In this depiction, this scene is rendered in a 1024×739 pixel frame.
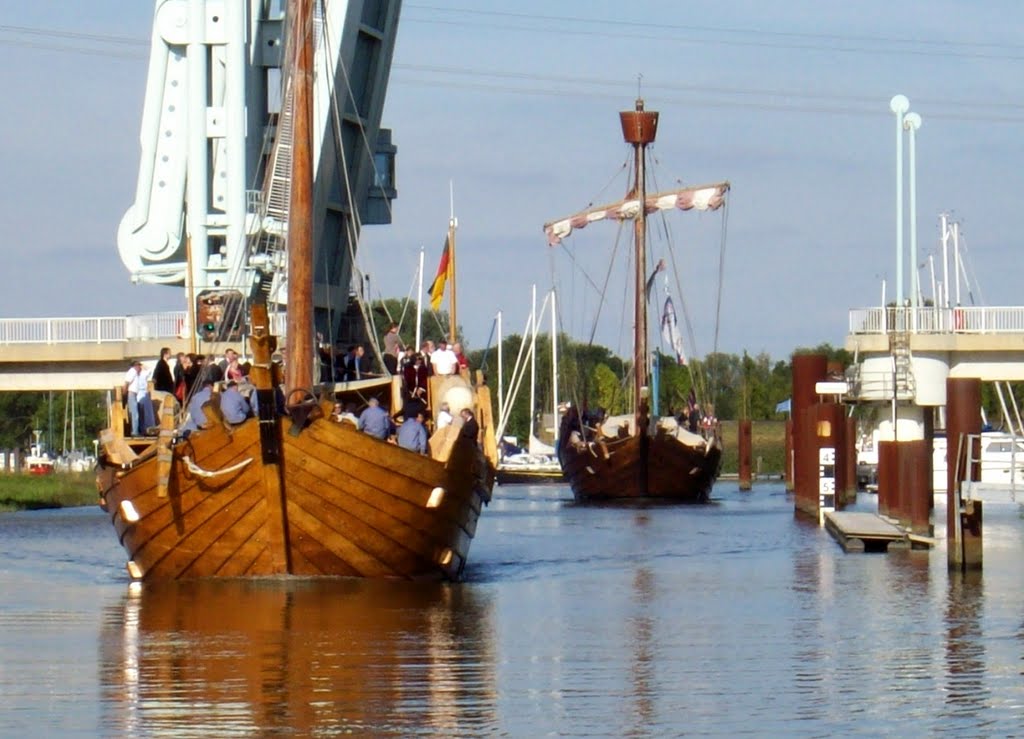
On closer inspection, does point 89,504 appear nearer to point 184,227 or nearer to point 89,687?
point 184,227

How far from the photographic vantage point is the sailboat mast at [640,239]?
55750 mm

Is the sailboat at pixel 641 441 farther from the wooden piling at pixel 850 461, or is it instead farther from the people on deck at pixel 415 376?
the people on deck at pixel 415 376

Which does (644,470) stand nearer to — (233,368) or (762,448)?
(233,368)

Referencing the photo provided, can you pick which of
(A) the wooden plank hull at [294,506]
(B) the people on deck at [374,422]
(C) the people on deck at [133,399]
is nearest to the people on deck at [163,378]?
(C) the people on deck at [133,399]

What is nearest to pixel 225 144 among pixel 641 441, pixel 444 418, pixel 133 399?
pixel 641 441

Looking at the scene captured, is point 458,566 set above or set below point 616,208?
below

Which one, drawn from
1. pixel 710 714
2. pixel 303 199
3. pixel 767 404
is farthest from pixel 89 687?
pixel 767 404

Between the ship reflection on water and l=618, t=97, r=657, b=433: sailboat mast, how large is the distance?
32888 mm

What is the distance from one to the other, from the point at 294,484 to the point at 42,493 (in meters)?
34.2

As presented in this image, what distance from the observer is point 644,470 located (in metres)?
54.8

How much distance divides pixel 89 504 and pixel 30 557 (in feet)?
78.6

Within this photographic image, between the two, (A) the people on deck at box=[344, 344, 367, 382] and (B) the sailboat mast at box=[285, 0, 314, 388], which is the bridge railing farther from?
(B) the sailboat mast at box=[285, 0, 314, 388]

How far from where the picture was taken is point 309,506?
21.3 m

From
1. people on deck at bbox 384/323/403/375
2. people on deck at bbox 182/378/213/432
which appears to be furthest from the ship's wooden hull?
people on deck at bbox 182/378/213/432
